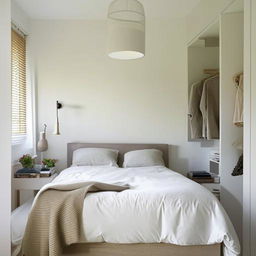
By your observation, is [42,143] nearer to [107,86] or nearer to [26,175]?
[26,175]

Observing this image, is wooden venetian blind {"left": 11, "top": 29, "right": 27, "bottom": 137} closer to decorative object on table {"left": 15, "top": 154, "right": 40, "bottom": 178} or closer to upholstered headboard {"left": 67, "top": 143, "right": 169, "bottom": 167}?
decorative object on table {"left": 15, "top": 154, "right": 40, "bottom": 178}

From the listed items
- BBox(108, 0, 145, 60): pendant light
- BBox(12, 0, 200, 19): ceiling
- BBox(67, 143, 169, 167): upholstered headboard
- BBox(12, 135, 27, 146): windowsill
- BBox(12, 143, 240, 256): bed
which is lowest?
BBox(12, 143, 240, 256): bed

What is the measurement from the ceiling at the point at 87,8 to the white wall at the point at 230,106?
3.04 feet

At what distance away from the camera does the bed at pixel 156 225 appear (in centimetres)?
217

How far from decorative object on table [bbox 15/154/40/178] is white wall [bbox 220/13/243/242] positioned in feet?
6.92

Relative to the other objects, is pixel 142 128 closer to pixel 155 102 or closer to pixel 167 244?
pixel 155 102

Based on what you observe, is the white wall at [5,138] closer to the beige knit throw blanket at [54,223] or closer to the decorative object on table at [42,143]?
the beige knit throw blanket at [54,223]

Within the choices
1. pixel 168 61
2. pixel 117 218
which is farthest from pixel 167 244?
pixel 168 61

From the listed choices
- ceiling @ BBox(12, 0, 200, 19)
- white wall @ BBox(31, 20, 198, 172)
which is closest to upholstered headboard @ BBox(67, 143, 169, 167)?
white wall @ BBox(31, 20, 198, 172)

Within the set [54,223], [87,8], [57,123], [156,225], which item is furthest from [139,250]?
[87,8]

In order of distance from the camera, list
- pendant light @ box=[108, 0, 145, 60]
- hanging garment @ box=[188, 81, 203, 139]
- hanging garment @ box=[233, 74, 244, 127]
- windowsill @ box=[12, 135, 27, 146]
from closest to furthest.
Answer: pendant light @ box=[108, 0, 145, 60], hanging garment @ box=[233, 74, 244, 127], windowsill @ box=[12, 135, 27, 146], hanging garment @ box=[188, 81, 203, 139]

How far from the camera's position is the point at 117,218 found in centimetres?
219

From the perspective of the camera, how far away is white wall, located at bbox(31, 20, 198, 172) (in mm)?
4262

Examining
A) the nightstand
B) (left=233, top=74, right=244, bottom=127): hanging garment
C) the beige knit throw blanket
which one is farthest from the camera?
the nightstand
